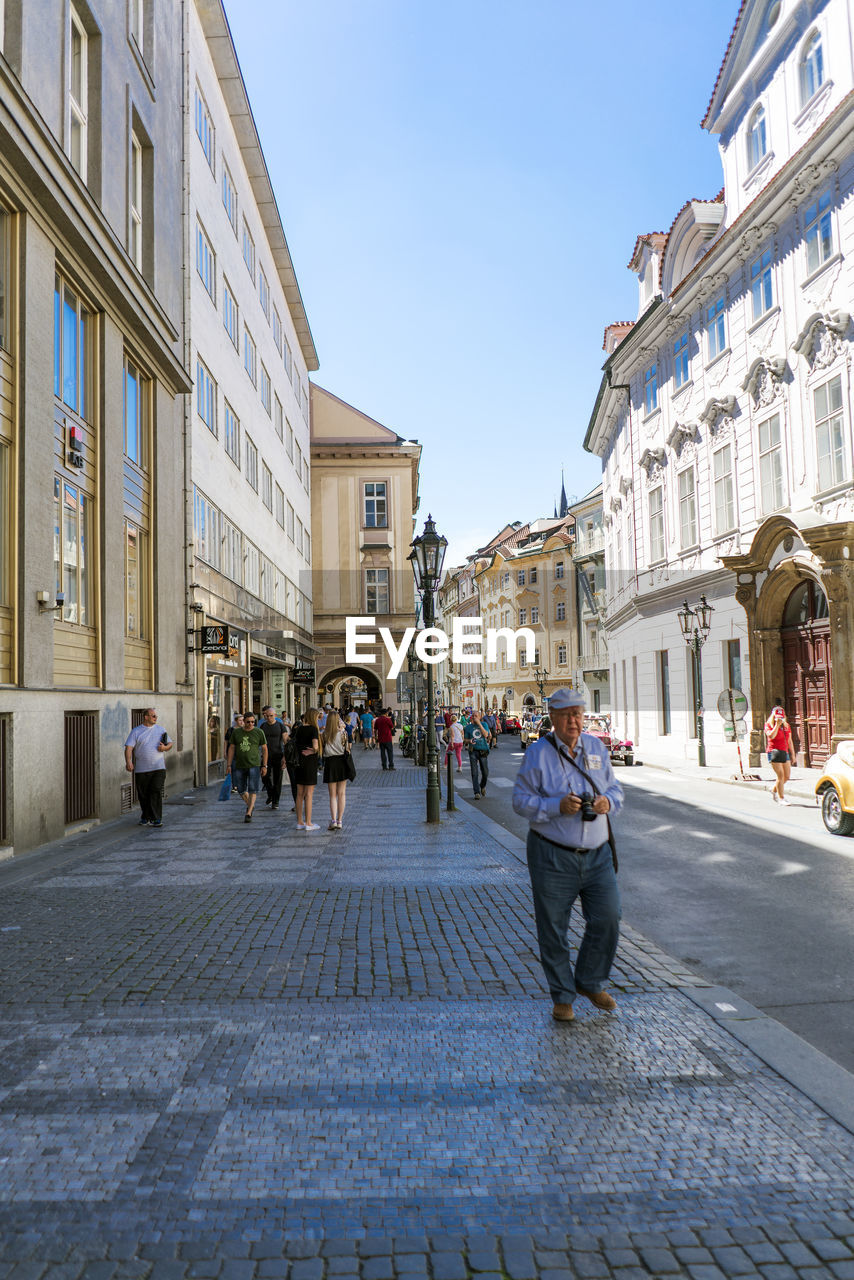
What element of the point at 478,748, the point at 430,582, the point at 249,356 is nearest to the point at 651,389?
the point at 249,356

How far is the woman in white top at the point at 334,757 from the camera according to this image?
1438 centimetres

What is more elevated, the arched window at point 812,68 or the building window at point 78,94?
the arched window at point 812,68

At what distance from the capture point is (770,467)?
2450cm

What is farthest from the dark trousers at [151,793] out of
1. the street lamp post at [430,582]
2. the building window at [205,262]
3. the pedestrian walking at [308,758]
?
the building window at [205,262]

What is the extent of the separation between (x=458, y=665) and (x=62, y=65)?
110 m

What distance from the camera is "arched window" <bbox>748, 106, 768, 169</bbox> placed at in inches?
992

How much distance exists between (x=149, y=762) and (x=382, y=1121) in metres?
12.0

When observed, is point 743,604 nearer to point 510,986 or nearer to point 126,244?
point 126,244

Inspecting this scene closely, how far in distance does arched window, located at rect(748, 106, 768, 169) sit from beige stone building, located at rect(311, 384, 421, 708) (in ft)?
103

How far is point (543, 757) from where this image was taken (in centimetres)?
568

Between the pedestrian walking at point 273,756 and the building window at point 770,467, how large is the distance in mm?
12913

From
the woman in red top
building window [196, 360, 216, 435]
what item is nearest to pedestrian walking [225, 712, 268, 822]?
the woman in red top

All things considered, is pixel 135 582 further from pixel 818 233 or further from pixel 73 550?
pixel 818 233

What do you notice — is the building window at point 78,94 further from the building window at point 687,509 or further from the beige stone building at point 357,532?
the beige stone building at point 357,532
